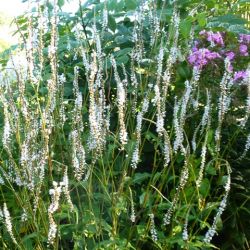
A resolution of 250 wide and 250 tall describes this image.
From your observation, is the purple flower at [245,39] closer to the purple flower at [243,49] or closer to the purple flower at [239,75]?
the purple flower at [243,49]

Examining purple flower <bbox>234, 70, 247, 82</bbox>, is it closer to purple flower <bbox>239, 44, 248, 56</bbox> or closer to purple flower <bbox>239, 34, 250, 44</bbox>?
purple flower <bbox>239, 44, 248, 56</bbox>

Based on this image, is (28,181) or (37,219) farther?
(37,219)

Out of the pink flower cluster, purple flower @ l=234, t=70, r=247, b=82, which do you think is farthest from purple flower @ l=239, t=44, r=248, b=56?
purple flower @ l=234, t=70, r=247, b=82

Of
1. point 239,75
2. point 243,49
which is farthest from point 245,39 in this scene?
point 239,75

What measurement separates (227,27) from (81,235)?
1808 millimetres

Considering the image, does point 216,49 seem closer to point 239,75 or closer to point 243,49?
point 243,49

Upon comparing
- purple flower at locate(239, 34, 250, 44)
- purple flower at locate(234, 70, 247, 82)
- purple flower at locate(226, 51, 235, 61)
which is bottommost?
purple flower at locate(234, 70, 247, 82)

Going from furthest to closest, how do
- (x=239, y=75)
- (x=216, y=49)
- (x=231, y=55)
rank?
(x=216, y=49) < (x=231, y=55) < (x=239, y=75)

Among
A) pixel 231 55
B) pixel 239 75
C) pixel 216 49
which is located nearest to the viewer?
pixel 239 75

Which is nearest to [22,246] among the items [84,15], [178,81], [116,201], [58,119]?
[116,201]

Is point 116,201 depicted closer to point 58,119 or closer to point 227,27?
point 58,119

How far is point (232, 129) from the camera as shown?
2.77 m

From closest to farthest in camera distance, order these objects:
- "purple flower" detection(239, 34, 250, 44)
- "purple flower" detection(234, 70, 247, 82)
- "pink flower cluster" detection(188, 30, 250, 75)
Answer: "purple flower" detection(234, 70, 247, 82) → "pink flower cluster" detection(188, 30, 250, 75) → "purple flower" detection(239, 34, 250, 44)

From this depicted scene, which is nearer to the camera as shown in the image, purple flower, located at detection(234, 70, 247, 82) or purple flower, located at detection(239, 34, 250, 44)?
purple flower, located at detection(234, 70, 247, 82)
